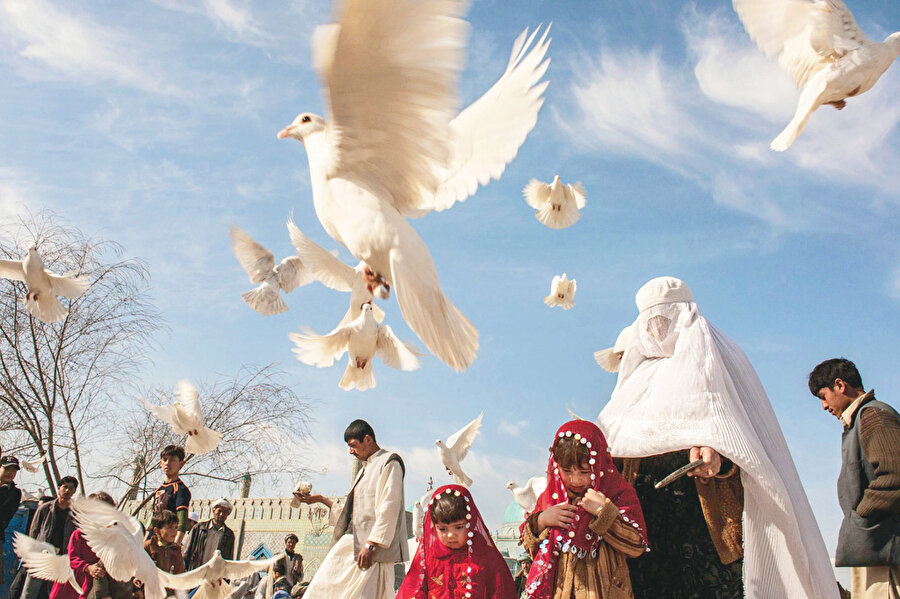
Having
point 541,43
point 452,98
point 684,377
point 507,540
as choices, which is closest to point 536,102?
point 541,43

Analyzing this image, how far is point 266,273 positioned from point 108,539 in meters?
4.32

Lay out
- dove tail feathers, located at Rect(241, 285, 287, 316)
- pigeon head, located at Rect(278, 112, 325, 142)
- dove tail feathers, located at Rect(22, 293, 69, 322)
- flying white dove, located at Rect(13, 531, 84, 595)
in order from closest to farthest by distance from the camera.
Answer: pigeon head, located at Rect(278, 112, 325, 142) → flying white dove, located at Rect(13, 531, 84, 595) → dove tail feathers, located at Rect(241, 285, 287, 316) → dove tail feathers, located at Rect(22, 293, 69, 322)

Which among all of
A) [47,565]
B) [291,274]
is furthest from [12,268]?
[47,565]

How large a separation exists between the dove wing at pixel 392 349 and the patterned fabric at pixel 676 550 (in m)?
3.34

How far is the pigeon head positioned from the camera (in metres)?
4.25

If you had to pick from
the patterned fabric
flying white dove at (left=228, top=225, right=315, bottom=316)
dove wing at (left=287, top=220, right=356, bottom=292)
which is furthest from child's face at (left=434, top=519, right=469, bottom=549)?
flying white dove at (left=228, top=225, right=315, bottom=316)

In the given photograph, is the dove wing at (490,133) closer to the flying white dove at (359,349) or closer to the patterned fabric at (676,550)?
the flying white dove at (359,349)

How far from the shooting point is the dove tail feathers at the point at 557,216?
11.1 meters

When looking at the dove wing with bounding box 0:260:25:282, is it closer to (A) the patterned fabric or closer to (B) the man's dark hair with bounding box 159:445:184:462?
(B) the man's dark hair with bounding box 159:445:184:462

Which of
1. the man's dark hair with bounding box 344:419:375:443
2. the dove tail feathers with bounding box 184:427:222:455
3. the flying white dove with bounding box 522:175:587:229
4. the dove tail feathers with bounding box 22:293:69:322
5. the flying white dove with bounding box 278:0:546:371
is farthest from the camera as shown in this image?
the flying white dove with bounding box 522:175:587:229

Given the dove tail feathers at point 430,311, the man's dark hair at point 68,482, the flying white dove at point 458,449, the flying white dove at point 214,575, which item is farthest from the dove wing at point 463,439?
the dove tail feathers at point 430,311

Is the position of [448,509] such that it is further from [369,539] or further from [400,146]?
[400,146]

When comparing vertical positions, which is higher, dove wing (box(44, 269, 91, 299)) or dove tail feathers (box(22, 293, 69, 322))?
dove wing (box(44, 269, 91, 299))

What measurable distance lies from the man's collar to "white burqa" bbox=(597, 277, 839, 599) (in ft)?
2.20
